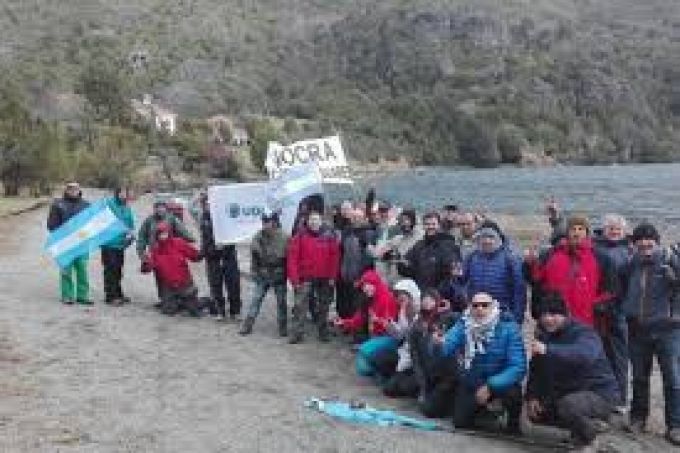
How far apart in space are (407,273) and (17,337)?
19.3 ft

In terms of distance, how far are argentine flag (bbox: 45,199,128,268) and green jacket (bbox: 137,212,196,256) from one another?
0.75 metres

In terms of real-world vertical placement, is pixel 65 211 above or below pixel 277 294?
above

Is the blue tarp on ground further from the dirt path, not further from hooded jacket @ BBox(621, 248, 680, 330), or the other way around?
hooded jacket @ BBox(621, 248, 680, 330)

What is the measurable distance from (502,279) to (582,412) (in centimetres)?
260

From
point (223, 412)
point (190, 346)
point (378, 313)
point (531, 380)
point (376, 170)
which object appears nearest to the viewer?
point (531, 380)

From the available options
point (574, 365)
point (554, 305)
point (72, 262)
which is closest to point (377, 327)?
point (554, 305)

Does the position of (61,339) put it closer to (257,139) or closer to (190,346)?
(190,346)

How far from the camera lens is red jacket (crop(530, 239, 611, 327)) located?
40.7 feet

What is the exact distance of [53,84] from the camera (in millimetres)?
151375

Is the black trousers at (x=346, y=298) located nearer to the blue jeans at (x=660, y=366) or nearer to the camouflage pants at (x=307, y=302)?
the camouflage pants at (x=307, y=302)

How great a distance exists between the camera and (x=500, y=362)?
11.7 meters

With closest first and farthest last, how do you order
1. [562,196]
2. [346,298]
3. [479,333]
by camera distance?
[479,333] < [346,298] < [562,196]

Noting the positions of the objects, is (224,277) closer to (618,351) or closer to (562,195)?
(618,351)

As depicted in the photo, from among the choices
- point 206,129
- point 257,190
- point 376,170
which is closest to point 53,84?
point 206,129
